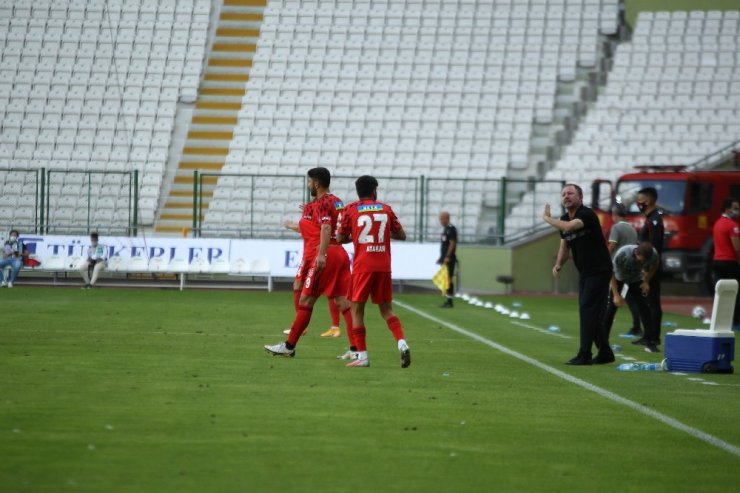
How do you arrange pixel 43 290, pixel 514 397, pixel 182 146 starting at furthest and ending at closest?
pixel 182 146 < pixel 43 290 < pixel 514 397

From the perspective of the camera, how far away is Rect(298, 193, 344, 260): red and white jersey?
46.0 feet

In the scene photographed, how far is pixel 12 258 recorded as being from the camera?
1281 inches

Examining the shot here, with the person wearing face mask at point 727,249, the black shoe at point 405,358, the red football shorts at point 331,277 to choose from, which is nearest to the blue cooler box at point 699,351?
the black shoe at point 405,358

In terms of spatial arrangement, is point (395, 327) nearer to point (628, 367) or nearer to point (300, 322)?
point (300, 322)

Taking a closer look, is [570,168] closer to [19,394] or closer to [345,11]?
[345,11]

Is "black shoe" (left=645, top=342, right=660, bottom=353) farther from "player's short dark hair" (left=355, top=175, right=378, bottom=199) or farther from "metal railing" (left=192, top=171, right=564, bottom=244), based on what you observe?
"metal railing" (left=192, top=171, right=564, bottom=244)

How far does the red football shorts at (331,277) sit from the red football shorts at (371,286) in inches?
34.3

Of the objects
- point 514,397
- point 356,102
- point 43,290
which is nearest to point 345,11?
point 356,102

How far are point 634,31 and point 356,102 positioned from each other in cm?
872

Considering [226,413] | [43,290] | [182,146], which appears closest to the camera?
[226,413]

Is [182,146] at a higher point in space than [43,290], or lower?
higher

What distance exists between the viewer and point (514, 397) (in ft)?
36.4

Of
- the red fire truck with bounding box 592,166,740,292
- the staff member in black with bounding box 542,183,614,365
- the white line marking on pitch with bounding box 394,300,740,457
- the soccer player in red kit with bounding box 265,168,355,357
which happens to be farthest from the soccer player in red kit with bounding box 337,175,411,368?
the red fire truck with bounding box 592,166,740,292

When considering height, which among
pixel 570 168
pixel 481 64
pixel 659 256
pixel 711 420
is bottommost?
pixel 711 420
